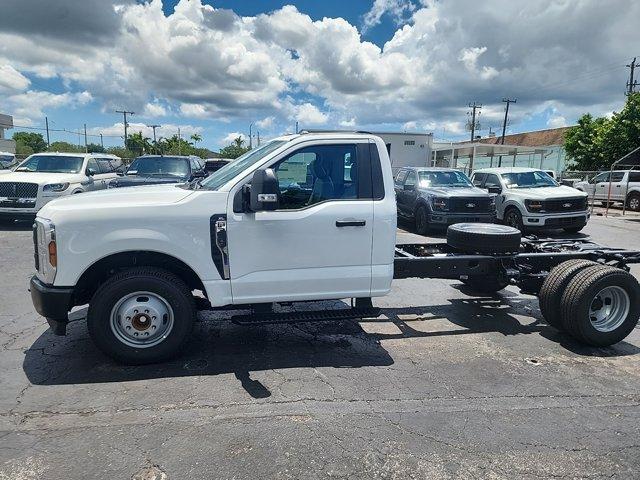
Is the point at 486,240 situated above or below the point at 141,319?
above

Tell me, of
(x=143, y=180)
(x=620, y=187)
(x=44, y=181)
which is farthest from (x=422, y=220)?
(x=620, y=187)

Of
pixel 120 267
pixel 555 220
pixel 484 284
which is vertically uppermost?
pixel 120 267

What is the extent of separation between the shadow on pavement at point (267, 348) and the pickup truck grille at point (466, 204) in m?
5.84

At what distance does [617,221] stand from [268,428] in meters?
17.3

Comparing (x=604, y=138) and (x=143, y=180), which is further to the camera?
(x=604, y=138)

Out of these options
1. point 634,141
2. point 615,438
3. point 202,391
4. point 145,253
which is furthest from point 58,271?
point 634,141

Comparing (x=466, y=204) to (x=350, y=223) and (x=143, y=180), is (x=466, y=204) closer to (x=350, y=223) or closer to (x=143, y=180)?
(x=143, y=180)

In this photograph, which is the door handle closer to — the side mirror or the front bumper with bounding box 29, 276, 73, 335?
the side mirror

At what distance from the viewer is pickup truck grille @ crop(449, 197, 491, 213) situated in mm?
11648

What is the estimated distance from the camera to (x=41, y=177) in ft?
38.9

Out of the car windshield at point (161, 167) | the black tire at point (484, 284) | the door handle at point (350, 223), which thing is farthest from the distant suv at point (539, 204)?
the door handle at point (350, 223)

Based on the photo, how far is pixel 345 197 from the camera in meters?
4.41

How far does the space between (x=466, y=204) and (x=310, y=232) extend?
27.4ft

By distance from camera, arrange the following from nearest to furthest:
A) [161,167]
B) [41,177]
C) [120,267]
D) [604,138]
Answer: [120,267] < [41,177] < [161,167] < [604,138]
